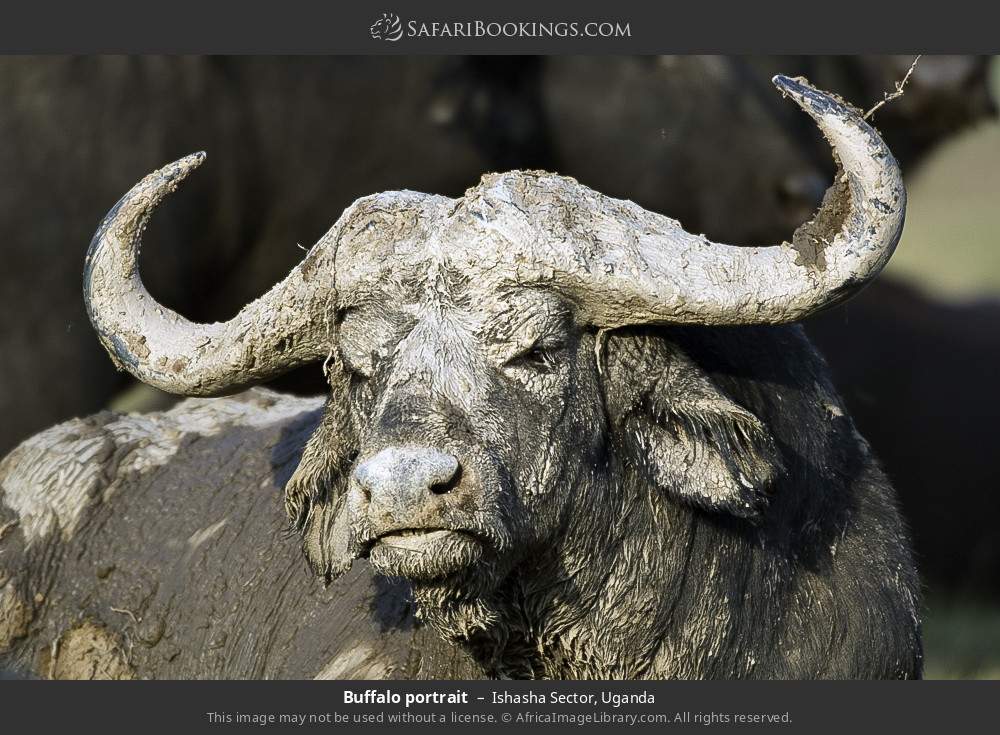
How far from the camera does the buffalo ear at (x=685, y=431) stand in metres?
4.62

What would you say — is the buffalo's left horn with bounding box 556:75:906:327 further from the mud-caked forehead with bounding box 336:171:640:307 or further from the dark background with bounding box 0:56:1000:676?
the dark background with bounding box 0:56:1000:676

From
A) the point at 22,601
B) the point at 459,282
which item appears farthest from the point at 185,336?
the point at 22,601

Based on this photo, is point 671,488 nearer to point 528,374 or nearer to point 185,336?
point 528,374

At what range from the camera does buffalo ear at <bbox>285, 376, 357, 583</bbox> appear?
191 inches

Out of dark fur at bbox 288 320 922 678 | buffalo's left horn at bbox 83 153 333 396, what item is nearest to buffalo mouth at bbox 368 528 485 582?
dark fur at bbox 288 320 922 678

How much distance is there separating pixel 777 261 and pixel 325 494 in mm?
1439

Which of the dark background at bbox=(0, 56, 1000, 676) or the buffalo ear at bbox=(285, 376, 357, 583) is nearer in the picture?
the buffalo ear at bbox=(285, 376, 357, 583)

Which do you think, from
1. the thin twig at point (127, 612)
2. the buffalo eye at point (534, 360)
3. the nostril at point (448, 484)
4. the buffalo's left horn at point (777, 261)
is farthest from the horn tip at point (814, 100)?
the thin twig at point (127, 612)

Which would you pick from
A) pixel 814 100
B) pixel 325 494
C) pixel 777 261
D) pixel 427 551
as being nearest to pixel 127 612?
pixel 325 494

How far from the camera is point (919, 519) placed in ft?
38.7

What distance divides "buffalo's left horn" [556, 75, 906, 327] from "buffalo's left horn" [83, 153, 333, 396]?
0.80m

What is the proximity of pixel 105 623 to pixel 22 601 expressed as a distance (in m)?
0.36

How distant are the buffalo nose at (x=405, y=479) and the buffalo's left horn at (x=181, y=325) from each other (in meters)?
0.81

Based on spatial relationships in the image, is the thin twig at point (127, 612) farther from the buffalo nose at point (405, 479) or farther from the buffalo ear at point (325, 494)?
the buffalo nose at point (405, 479)
